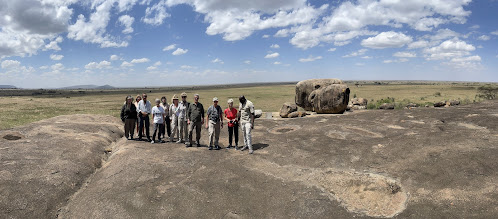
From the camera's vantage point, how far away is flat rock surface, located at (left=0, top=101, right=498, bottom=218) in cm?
711

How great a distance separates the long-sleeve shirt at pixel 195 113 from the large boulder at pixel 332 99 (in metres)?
15.2

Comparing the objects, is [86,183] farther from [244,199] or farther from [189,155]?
[244,199]

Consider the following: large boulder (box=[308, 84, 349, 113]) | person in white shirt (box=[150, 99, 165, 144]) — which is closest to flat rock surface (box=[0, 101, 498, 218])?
person in white shirt (box=[150, 99, 165, 144])

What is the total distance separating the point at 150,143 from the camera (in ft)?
41.5

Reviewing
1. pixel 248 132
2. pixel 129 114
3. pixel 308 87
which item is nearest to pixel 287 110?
pixel 308 87

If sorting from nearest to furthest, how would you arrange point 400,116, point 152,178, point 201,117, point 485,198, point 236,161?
point 485,198 → point 152,178 → point 236,161 → point 201,117 → point 400,116

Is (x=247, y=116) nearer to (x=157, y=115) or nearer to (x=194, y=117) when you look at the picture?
(x=194, y=117)

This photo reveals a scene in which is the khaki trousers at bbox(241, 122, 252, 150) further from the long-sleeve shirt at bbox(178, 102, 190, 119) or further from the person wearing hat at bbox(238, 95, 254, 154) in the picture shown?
the long-sleeve shirt at bbox(178, 102, 190, 119)

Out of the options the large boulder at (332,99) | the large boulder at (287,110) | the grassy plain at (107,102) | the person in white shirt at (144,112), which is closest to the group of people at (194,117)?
the person in white shirt at (144,112)

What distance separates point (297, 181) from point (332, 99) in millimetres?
16501

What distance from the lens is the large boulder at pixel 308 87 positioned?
2717 cm

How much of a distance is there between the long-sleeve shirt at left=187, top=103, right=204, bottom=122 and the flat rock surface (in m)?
1.33

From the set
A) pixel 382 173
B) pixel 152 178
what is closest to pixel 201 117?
pixel 152 178

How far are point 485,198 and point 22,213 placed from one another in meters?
11.9
